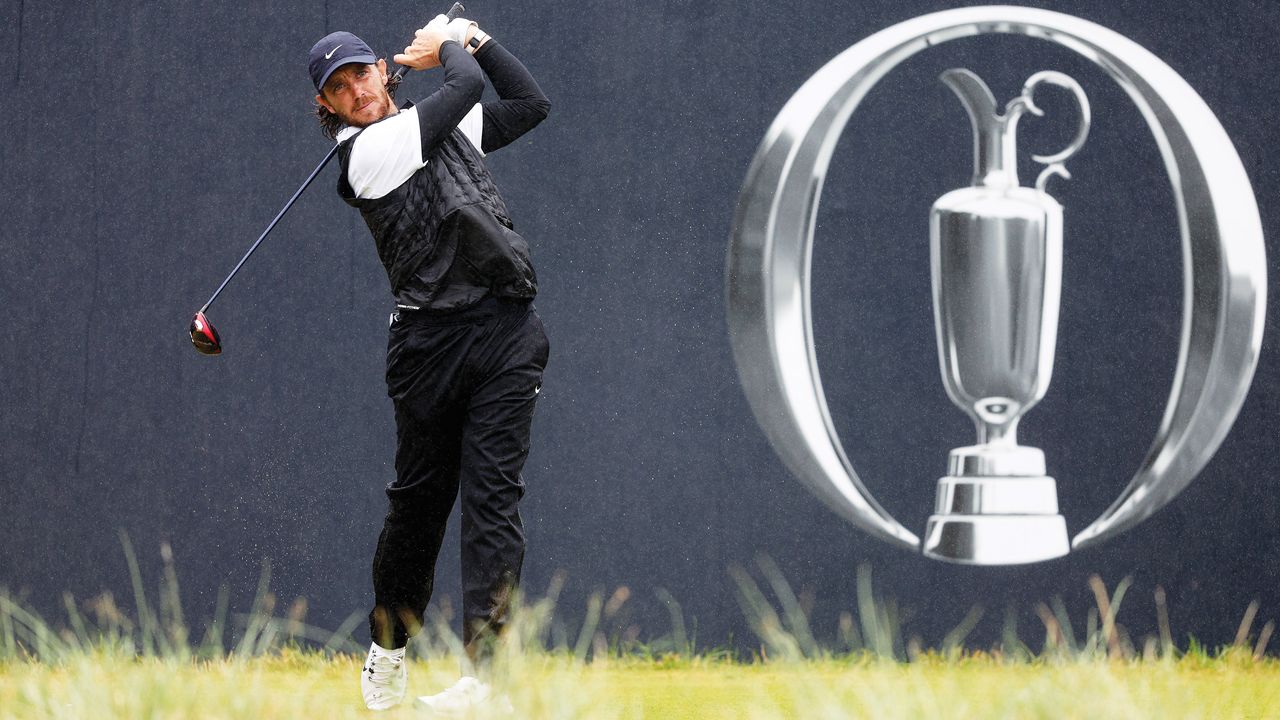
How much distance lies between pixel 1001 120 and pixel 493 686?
138 centimetres

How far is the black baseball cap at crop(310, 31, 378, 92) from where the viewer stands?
2.62 metres

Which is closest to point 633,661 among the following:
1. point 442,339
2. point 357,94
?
point 442,339

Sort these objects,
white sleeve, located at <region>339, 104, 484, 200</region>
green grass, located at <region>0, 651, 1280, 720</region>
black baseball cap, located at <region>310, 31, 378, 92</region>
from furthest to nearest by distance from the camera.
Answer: black baseball cap, located at <region>310, 31, 378, 92</region>, white sleeve, located at <region>339, 104, 484, 200</region>, green grass, located at <region>0, 651, 1280, 720</region>

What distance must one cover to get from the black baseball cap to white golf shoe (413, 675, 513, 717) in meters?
1.25

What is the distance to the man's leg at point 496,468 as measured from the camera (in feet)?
8.23

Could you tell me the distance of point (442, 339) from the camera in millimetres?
2598

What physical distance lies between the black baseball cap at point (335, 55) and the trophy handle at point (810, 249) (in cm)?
93

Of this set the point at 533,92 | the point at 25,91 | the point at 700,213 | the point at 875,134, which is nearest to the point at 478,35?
the point at 533,92

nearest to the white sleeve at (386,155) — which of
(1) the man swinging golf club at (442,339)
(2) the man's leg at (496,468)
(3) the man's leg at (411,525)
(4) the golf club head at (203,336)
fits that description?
(1) the man swinging golf club at (442,339)

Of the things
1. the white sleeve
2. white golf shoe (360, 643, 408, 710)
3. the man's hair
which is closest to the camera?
the white sleeve

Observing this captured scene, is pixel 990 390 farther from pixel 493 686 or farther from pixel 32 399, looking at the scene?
pixel 32 399

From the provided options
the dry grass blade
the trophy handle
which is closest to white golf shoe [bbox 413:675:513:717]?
the trophy handle

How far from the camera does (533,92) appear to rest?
287cm

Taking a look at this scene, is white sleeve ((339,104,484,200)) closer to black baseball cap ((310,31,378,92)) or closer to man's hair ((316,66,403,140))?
black baseball cap ((310,31,378,92))
